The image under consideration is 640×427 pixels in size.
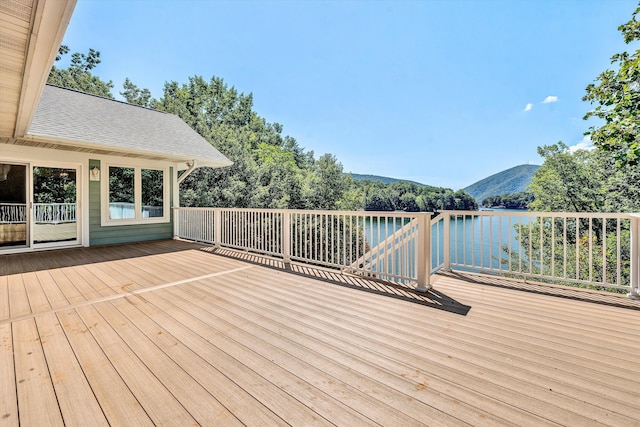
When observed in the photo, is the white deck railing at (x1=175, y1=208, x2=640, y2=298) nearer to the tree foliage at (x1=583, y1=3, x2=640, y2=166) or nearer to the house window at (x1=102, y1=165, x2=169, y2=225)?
the house window at (x1=102, y1=165, x2=169, y2=225)

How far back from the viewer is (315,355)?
194cm

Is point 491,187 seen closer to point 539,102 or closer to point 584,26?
point 539,102

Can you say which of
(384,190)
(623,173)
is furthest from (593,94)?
(384,190)

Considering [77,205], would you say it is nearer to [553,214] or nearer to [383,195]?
[553,214]

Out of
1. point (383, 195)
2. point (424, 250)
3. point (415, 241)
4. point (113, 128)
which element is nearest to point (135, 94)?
point (113, 128)

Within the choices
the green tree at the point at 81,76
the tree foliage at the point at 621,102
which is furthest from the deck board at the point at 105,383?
the green tree at the point at 81,76

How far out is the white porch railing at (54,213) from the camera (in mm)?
6016

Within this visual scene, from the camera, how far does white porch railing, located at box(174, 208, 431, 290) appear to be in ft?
11.5

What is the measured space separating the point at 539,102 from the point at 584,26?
54.5 ft

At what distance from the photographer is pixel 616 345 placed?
205cm

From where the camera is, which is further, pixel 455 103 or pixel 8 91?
pixel 455 103

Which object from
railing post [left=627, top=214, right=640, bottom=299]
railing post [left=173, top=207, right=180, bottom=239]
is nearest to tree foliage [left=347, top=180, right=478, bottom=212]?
railing post [left=173, top=207, right=180, bottom=239]

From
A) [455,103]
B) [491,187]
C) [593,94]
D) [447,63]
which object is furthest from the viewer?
[491,187]

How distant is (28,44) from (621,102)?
9026mm
